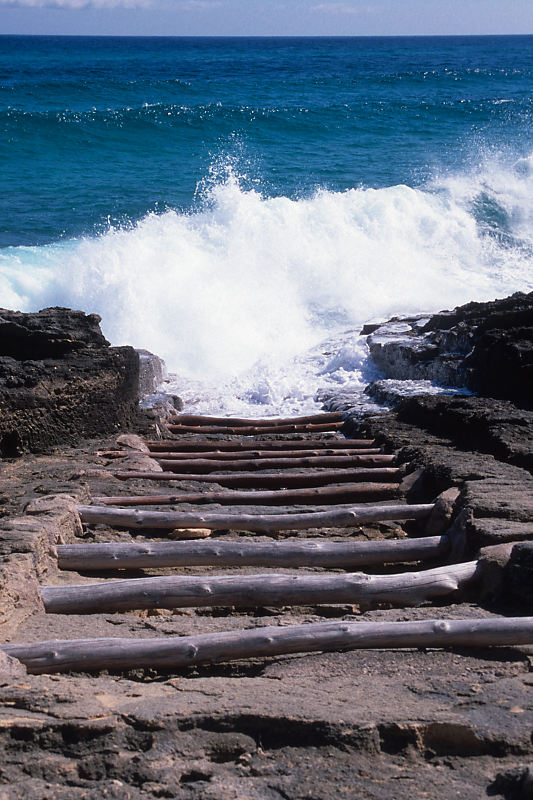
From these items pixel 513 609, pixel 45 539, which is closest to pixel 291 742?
pixel 513 609

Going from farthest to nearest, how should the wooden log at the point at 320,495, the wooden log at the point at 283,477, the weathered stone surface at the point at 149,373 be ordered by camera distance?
the weathered stone surface at the point at 149,373 < the wooden log at the point at 283,477 < the wooden log at the point at 320,495

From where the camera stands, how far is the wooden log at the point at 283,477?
500 centimetres

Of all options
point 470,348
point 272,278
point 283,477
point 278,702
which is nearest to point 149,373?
point 470,348

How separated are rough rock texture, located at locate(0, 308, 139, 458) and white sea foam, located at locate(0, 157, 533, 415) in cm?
219

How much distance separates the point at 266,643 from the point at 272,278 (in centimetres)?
1182

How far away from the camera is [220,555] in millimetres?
3619

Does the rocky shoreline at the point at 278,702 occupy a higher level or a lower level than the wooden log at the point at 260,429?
higher

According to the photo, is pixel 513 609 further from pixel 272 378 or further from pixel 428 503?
pixel 272 378

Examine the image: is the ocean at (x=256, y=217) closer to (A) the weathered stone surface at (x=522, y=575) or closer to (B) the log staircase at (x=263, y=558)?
(B) the log staircase at (x=263, y=558)

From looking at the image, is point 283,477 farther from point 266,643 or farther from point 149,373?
point 149,373

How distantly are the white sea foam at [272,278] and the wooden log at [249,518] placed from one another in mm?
4017

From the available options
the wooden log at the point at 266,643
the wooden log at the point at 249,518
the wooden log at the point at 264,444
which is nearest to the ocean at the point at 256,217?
the wooden log at the point at 264,444

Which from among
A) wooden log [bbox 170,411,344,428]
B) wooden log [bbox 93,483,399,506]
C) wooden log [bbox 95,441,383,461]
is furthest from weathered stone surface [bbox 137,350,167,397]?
wooden log [bbox 93,483,399,506]

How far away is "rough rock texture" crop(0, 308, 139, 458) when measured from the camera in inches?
215
